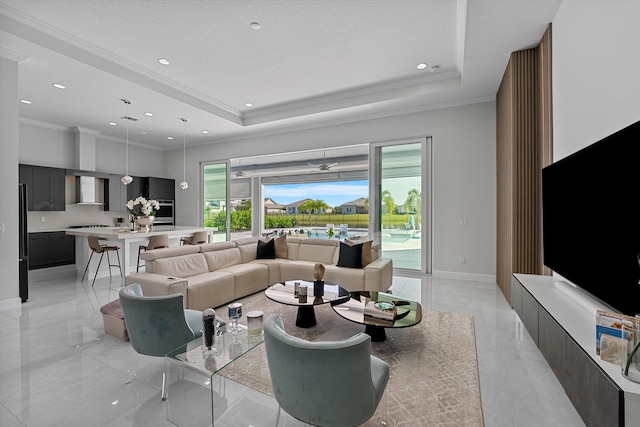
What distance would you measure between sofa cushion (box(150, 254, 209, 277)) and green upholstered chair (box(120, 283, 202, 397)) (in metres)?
1.62

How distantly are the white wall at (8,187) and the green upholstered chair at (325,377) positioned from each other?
4.36 meters

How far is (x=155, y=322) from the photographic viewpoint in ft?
6.82

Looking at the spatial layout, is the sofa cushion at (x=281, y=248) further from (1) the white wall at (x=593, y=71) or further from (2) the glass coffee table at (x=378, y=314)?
(1) the white wall at (x=593, y=71)

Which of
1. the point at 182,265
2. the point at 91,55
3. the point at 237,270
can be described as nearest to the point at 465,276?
the point at 237,270

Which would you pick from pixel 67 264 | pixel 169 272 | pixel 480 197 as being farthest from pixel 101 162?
pixel 480 197

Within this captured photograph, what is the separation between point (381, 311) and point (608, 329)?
1555 millimetres

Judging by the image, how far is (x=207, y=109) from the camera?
5.85 m

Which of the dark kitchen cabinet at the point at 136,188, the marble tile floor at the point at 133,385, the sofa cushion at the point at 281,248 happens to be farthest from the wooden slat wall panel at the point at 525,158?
the dark kitchen cabinet at the point at 136,188

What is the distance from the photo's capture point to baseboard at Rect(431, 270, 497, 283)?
5129 mm

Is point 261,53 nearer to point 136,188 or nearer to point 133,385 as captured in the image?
point 133,385

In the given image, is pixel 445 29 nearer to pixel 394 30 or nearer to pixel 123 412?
pixel 394 30

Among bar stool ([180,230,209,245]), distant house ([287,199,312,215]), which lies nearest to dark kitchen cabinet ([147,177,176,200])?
bar stool ([180,230,209,245])

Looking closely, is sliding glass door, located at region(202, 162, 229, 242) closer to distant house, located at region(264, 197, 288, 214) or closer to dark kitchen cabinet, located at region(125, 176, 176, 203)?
dark kitchen cabinet, located at region(125, 176, 176, 203)

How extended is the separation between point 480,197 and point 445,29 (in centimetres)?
282
